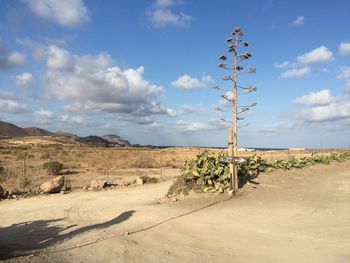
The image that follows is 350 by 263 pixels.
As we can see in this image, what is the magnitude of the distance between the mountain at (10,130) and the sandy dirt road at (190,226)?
169 meters

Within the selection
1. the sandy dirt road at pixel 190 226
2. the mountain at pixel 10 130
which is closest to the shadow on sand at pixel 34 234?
the sandy dirt road at pixel 190 226

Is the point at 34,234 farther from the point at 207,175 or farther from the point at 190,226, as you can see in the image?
the point at 207,175

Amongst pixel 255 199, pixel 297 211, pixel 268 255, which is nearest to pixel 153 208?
pixel 255 199

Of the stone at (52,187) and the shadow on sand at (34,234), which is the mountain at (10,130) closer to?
the stone at (52,187)

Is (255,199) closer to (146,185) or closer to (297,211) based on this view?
(297,211)

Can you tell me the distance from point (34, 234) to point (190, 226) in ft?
12.8

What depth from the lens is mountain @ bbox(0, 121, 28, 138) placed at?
16962 centimetres

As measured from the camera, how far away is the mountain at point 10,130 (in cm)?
16962

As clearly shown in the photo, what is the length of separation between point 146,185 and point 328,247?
38.9ft

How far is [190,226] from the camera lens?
367 inches

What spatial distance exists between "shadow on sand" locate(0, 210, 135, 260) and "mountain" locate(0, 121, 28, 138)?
559 ft

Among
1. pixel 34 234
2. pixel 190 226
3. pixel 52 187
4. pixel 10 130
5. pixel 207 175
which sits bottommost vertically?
pixel 34 234

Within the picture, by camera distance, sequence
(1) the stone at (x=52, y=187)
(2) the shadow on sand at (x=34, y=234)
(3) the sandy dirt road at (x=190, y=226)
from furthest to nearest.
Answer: (1) the stone at (x=52, y=187) < (2) the shadow on sand at (x=34, y=234) < (3) the sandy dirt road at (x=190, y=226)

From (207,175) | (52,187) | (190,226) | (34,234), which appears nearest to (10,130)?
(52,187)
